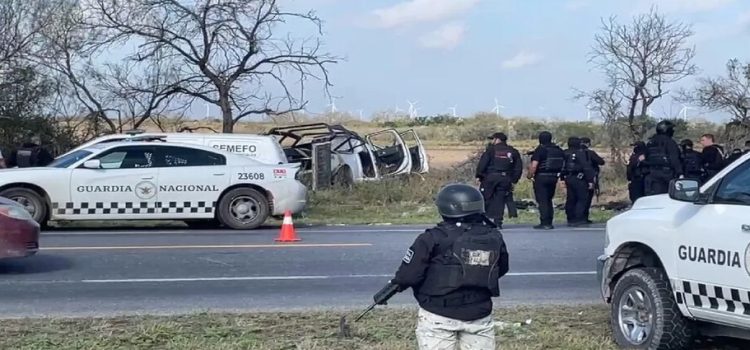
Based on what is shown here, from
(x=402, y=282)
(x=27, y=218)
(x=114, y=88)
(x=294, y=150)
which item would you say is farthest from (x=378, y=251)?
(x=114, y=88)

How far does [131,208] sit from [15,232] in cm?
524

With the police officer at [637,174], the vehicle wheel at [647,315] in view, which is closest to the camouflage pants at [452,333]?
the vehicle wheel at [647,315]

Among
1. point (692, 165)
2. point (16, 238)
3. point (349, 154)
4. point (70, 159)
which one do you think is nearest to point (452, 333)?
point (16, 238)

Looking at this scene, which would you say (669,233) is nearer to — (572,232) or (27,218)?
(27,218)

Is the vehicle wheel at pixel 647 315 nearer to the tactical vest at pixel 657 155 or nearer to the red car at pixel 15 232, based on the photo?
the red car at pixel 15 232

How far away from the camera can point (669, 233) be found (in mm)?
7121

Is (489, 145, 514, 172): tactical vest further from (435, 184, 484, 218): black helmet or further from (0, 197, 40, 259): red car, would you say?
(435, 184, 484, 218): black helmet

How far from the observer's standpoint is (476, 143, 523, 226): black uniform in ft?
53.3

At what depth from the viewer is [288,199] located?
17016 millimetres

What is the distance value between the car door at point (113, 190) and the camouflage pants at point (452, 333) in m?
11.6

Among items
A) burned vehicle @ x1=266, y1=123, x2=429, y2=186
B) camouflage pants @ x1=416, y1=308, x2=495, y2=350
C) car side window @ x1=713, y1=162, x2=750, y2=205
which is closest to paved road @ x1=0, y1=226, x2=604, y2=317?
car side window @ x1=713, y1=162, x2=750, y2=205

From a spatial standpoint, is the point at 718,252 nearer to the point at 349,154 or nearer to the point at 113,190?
the point at 113,190

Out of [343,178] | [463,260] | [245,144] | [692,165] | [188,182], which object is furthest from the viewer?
[343,178]

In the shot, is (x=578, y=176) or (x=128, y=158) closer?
(x=128, y=158)
